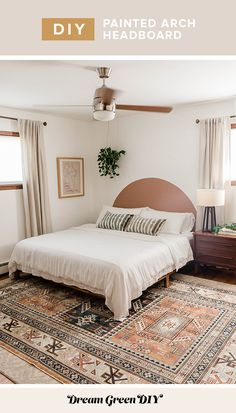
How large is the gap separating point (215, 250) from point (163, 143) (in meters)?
1.75

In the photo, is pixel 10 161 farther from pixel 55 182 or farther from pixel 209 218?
pixel 209 218

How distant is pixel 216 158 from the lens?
384 cm

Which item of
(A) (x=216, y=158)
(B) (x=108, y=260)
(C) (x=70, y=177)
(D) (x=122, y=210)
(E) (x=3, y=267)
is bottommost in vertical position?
(E) (x=3, y=267)

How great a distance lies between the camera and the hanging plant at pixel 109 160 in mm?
4719

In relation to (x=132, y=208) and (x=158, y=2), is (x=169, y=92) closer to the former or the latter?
(x=132, y=208)

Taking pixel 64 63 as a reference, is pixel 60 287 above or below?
below

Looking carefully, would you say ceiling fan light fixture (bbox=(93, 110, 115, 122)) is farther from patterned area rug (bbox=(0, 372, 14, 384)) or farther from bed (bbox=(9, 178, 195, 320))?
patterned area rug (bbox=(0, 372, 14, 384))

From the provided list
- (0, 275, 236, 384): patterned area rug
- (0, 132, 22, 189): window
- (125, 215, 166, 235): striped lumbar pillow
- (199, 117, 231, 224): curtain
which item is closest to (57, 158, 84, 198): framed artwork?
(0, 132, 22, 189): window

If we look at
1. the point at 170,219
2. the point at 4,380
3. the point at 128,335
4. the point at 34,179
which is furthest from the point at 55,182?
the point at 4,380

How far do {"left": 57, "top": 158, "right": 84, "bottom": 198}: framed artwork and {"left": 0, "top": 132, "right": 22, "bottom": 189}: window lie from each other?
705mm

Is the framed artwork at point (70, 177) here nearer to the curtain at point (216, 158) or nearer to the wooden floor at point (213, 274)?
the wooden floor at point (213, 274)

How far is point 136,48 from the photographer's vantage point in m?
1.06

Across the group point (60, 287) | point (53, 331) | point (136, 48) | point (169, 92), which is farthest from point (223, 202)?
point (136, 48)

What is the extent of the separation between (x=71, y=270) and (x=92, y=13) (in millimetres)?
2447
